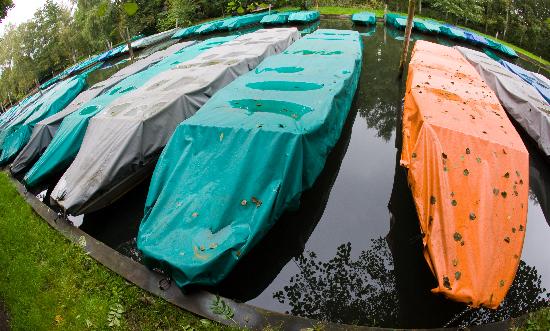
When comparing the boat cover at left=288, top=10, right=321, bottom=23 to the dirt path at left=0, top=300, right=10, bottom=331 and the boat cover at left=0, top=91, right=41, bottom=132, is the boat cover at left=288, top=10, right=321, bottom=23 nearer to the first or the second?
the boat cover at left=0, top=91, right=41, bottom=132

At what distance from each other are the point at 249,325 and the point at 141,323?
1349 millimetres

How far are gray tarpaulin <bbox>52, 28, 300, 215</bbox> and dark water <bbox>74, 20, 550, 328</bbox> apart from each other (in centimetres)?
58

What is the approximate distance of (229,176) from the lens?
15.4 feet

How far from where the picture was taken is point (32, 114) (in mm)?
9859

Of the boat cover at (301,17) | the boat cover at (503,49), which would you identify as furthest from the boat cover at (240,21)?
the boat cover at (503,49)

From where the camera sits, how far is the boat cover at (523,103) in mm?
7289

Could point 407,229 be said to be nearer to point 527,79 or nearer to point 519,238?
point 519,238

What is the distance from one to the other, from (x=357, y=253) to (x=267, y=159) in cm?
197

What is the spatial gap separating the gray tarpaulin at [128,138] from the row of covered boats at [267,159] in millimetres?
25

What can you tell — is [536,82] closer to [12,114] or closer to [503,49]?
[503,49]

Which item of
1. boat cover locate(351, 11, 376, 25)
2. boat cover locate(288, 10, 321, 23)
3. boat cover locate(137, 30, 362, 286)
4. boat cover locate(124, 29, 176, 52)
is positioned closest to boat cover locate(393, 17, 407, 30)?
boat cover locate(351, 11, 376, 25)

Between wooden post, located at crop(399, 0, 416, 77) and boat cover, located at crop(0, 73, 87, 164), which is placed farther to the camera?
wooden post, located at crop(399, 0, 416, 77)

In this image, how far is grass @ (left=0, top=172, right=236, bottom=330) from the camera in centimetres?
403

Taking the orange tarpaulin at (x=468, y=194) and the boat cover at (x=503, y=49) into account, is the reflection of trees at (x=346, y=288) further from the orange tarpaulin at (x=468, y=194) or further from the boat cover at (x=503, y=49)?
the boat cover at (x=503, y=49)
